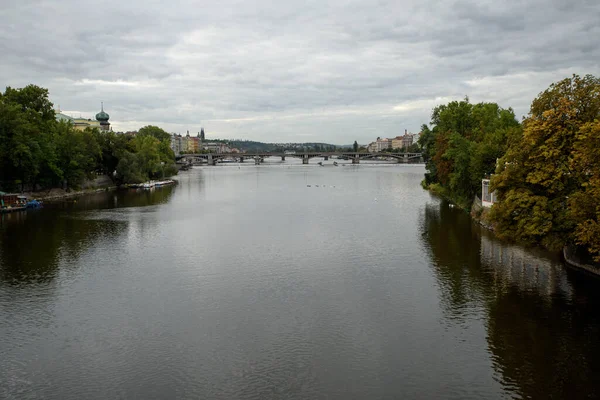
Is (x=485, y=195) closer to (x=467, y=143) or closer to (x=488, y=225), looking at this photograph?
(x=488, y=225)

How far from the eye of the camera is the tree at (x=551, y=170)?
943 inches

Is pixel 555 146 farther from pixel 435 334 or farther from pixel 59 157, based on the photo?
pixel 59 157

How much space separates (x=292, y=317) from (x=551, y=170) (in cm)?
1366

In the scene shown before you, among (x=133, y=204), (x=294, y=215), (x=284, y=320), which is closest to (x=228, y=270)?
(x=284, y=320)

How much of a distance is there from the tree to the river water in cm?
251

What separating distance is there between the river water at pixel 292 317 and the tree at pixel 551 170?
2.51m

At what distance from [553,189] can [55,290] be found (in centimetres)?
2298

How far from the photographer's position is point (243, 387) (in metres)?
15.1

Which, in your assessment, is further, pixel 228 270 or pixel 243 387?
pixel 228 270

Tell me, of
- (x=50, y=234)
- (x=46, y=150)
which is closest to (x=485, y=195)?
(x=50, y=234)

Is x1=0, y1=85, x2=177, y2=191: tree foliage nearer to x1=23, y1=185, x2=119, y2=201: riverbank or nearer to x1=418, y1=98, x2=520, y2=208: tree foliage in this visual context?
x1=23, y1=185, x2=119, y2=201: riverbank

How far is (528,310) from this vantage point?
20.8 metres

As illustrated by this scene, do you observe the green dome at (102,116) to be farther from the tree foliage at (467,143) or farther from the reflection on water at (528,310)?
the reflection on water at (528,310)

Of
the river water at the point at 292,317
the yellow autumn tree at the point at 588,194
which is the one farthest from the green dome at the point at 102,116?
the yellow autumn tree at the point at 588,194
